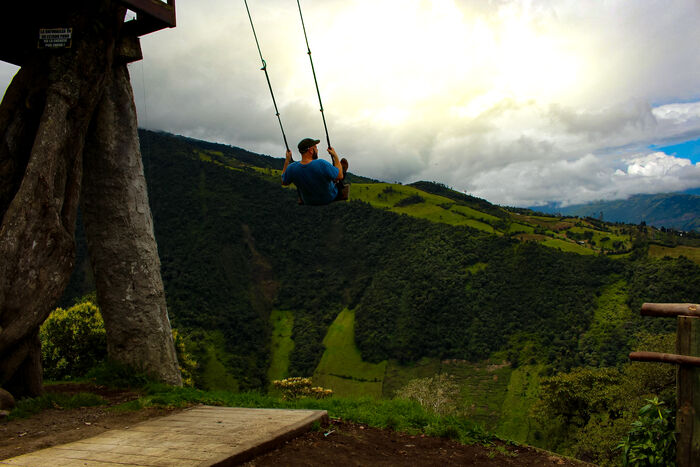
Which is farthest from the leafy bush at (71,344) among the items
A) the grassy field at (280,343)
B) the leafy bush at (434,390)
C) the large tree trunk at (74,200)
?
the grassy field at (280,343)

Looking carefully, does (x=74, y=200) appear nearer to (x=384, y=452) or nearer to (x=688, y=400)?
(x=384, y=452)

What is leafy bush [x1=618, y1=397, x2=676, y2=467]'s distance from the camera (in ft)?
11.3

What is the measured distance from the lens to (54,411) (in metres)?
Result: 5.61

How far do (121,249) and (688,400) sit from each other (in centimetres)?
727

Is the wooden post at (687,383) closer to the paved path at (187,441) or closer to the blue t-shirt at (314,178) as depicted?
the paved path at (187,441)

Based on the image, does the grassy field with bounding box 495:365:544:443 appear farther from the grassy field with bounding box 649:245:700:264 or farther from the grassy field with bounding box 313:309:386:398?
the grassy field with bounding box 649:245:700:264

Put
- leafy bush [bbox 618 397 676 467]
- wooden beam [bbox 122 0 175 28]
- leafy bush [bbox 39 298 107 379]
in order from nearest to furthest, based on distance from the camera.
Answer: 1. leafy bush [bbox 618 397 676 467]
2. wooden beam [bbox 122 0 175 28]
3. leafy bush [bbox 39 298 107 379]

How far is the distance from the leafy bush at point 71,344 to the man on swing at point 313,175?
25.3ft

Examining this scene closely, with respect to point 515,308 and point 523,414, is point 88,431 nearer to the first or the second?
point 523,414

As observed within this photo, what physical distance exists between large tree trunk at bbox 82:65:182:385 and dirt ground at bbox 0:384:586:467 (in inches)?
68.1

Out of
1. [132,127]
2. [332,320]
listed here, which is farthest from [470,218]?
[132,127]

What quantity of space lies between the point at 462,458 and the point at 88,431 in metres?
3.67

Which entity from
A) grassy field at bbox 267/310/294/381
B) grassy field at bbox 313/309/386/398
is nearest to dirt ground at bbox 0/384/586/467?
grassy field at bbox 313/309/386/398

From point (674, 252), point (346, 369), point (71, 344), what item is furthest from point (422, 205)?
point (71, 344)
